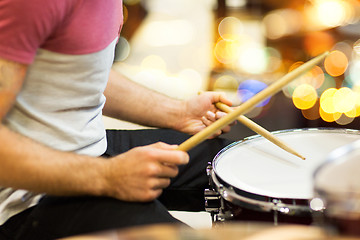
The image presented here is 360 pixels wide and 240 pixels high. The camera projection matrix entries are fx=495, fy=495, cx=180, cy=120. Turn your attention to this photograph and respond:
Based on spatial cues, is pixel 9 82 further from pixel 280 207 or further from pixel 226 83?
pixel 226 83

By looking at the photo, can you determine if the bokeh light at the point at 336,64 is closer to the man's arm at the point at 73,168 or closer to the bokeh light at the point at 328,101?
the bokeh light at the point at 328,101

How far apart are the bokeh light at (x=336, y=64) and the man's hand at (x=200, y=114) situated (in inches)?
58.9

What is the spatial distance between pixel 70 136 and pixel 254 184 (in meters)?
0.35

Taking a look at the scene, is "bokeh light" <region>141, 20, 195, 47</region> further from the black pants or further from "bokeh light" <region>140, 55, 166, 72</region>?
the black pants

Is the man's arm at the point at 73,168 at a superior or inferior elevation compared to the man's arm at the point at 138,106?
superior

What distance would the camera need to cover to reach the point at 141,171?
0.81 metres

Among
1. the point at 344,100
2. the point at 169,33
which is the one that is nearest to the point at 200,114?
the point at 344,100

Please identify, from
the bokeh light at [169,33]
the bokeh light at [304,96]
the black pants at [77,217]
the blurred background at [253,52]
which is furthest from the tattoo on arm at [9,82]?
the bokeh light at [169,33]

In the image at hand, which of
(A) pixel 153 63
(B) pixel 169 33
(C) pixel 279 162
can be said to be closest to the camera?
(C) pixel 279 162

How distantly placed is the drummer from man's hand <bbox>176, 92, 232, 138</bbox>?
289 millimetres

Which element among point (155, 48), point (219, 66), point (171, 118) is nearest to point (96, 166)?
point (171, 118)

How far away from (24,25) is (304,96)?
78.7 inches

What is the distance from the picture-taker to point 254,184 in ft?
2.84

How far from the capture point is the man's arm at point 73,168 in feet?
2.58
